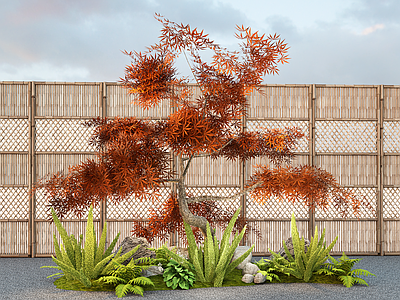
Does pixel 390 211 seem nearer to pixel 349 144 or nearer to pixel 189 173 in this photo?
pixel 349 144

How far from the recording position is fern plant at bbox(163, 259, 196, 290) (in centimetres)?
341

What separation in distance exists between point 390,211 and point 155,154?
3.97 metres

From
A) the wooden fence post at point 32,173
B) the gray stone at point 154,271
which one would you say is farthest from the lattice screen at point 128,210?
the gray stone at point 154,271

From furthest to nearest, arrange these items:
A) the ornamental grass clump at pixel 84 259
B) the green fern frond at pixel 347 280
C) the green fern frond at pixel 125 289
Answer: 1. the green fern frond at pixel 347 280
2. the ornamental grass clump at pixel 84 259
3. the green fern frond at pixel 125 289

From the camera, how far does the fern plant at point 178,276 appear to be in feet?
11.2

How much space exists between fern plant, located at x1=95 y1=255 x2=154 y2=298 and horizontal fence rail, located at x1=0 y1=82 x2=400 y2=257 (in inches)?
63.0

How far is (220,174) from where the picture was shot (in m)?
5.05

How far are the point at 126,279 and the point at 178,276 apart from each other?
0.51 m

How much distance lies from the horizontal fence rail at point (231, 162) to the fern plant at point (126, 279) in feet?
5.25

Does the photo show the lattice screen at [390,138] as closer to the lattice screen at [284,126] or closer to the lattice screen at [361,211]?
the lattice screen at [361,211]

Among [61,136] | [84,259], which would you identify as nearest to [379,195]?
[84,259]

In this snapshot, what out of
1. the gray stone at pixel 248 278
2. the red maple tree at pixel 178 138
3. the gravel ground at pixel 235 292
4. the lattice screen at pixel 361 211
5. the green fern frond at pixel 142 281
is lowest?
the gravel ground at pixel 235 292

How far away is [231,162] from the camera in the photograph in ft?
16.6

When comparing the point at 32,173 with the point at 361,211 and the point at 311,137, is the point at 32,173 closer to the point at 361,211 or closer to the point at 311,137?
the point at 311,137
